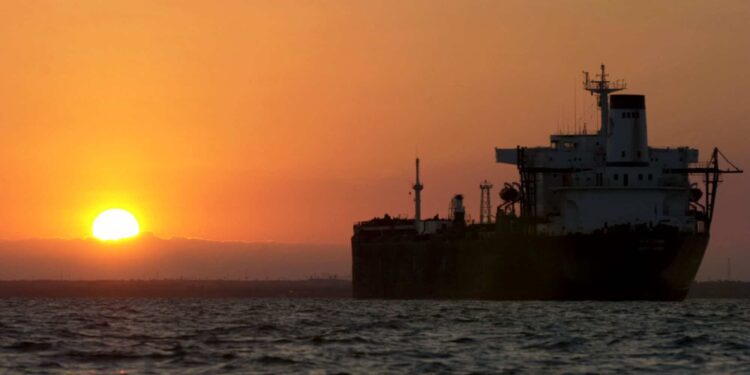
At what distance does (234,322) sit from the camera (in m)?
80.9

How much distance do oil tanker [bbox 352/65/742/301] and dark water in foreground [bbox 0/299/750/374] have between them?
16.2 metres

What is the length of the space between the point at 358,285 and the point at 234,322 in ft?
230

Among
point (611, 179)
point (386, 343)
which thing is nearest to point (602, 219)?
point (611, 179)

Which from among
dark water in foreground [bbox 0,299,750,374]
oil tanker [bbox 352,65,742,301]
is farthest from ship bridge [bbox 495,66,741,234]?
dark water in foreground [bbox 0,299,750,374]

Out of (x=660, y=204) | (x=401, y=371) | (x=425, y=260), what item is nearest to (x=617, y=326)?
(x=401, y=371)

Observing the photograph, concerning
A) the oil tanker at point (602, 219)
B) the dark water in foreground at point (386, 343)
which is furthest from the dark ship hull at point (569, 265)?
the dark water in foreground at point (386, 343)

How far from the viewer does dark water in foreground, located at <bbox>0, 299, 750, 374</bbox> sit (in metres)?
51.7

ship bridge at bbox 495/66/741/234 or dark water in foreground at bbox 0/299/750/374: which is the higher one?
ship bridge at bbox 495/66/741/234

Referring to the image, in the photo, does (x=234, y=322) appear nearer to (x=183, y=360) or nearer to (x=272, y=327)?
(x=272, y=327)

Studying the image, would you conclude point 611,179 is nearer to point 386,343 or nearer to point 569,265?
point 569,265

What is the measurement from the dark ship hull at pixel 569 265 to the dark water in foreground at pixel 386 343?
51.7 feet

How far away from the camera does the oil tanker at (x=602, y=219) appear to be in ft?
346

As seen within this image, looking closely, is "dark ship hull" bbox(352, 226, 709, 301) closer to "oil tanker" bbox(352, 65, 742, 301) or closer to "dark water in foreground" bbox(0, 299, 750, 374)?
"oil tanker" bbox(352, 65, 742, 301)

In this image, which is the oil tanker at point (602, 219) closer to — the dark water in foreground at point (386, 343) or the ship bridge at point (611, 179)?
the ship bridge at point (611, 179)
